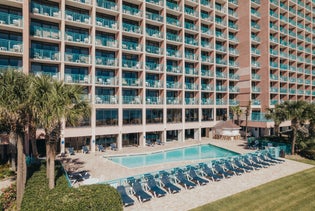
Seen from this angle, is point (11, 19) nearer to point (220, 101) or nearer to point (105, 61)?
point (105, 61)

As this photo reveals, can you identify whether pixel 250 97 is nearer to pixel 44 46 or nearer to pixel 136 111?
pixel 136 111

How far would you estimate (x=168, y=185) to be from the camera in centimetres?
1717

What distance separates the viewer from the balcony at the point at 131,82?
115 ft

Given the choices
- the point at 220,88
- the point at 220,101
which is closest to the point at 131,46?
the point at 220,88

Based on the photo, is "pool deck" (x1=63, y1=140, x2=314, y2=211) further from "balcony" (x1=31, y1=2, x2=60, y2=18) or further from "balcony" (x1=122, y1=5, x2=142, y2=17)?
"balcony" (x1=122, y1=5, x2=142, y2=17)

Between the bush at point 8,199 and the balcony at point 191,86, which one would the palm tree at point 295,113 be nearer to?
the balcony at point 191,86

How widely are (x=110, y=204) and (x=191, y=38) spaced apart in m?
38.5

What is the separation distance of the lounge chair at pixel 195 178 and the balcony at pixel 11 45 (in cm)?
2362

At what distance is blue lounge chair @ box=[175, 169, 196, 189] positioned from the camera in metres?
17.6

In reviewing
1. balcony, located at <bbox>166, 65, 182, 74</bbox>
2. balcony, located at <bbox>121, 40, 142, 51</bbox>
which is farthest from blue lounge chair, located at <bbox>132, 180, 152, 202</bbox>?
balcony, located at <bbox>166, 65, 182, 74</bbox>

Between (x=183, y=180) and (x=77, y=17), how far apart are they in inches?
1034

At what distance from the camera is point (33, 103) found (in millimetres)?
13508

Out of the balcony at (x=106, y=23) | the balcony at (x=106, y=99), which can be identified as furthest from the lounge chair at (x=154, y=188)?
the balcony at (x=106, y=23)

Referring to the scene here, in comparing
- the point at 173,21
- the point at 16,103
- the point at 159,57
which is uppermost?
the point at 173,21
